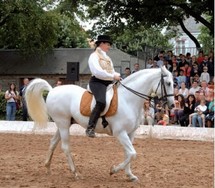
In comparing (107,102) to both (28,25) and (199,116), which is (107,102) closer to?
(199,116)

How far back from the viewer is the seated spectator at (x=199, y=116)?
15.1 m

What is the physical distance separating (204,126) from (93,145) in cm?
408

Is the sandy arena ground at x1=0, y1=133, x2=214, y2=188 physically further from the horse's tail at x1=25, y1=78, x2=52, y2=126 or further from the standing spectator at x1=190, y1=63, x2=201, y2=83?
the standing spectator at x1=190, y1=63, x2=201, y2=83

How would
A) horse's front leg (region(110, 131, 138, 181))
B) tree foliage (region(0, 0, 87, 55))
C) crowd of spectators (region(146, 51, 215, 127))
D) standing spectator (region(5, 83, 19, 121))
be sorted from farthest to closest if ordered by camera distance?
1. tree foliage (region(0, 0, 87, 55))
2. standing spectator (region(5, 83, 19, 121))
3. crowd of spectators (region(146, 51, 215, 127))
4. horse's front leg (region(110, 131, 138, 181))

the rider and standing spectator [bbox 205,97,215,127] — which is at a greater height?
the rider

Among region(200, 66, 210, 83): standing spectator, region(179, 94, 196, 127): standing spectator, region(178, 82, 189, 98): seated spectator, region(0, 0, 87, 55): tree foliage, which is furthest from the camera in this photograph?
region(0, 0, 87, 55): tree foliage

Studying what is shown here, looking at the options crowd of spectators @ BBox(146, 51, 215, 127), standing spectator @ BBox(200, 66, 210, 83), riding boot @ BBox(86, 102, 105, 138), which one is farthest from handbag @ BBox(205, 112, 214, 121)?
riding boot @ BBox(86, 102, 105, 138)

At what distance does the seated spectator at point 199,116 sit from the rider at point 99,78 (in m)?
7.50

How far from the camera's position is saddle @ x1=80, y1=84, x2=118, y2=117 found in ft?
26.1

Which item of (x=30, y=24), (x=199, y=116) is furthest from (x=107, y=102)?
(x=30, y=24)

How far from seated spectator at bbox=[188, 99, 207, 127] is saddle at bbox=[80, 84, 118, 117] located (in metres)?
7.50

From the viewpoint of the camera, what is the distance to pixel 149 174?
853 centimetres

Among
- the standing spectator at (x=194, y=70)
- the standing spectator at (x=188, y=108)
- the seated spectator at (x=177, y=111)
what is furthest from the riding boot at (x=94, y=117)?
the standing spectator at (x=194, y=70)

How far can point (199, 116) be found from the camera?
15219mm
